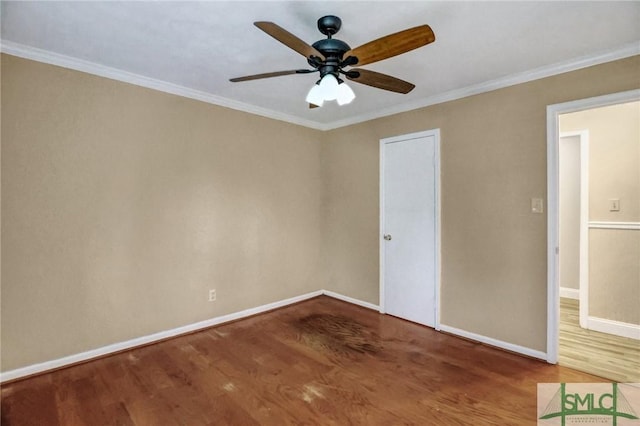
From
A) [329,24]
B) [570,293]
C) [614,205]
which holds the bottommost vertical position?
[570,293]

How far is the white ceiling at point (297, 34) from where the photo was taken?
5.95 ft

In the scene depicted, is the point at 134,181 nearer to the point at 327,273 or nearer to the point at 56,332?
the point at 56,332

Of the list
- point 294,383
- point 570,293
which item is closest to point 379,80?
point 294,383

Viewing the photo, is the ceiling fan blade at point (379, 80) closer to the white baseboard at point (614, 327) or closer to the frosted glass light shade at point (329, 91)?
the frosted glass light shade at point (329, 91)

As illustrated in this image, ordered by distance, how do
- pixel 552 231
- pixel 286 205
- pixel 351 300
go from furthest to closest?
pixel 351 300 < pixel 286 205 < pixel 552 231

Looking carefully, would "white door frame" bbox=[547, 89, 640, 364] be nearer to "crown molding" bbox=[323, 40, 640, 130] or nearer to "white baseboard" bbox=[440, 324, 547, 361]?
"white baseboard" bbox=[440, 324, 547, 361]

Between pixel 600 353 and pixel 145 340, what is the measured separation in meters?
4.06

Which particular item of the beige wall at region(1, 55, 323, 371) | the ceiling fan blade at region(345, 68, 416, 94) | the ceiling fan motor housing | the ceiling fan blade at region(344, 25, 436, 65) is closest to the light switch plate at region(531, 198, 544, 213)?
the ceiling fan blade at region(345, 68, 416, 94)

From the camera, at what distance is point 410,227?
3469 mm

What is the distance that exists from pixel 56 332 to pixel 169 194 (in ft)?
4.57

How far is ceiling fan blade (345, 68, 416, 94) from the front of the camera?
1.90 metres

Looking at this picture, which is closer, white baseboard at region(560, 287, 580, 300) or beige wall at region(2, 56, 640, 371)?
beige wall at region(2, 56, 640, 371)

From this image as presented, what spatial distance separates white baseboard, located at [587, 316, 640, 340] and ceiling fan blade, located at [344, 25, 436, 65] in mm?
3426

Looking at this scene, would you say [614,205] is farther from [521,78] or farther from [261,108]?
[261,108]
